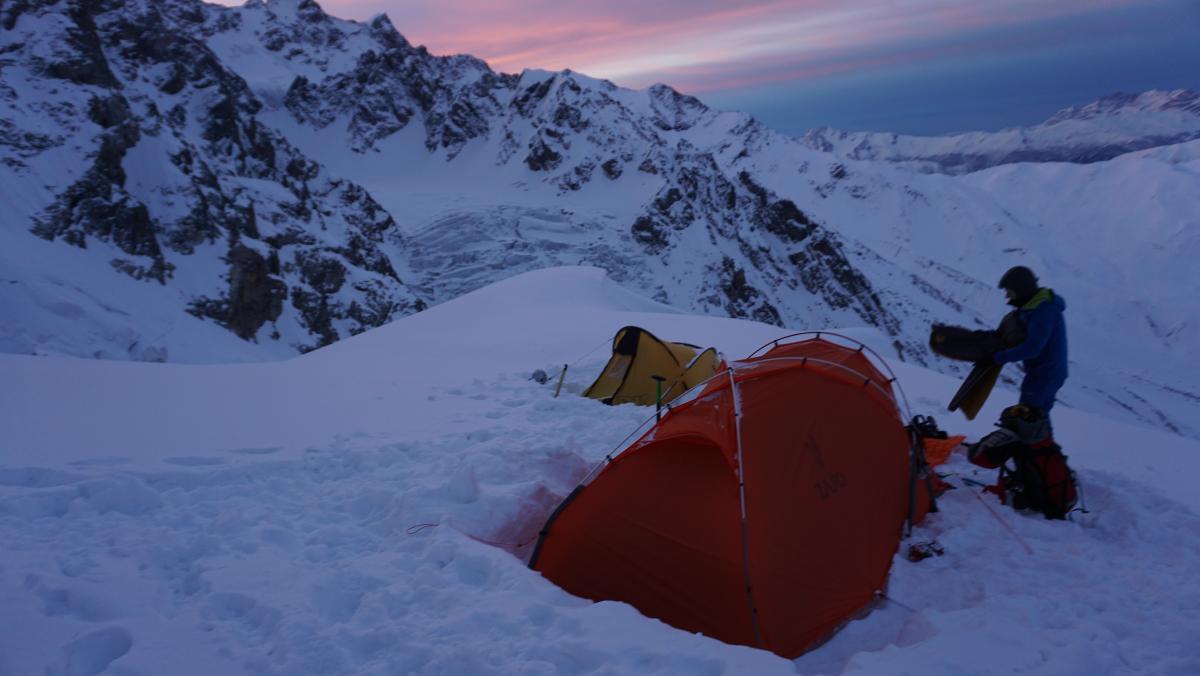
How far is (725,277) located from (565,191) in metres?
22.4

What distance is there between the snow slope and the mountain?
21.3 feet

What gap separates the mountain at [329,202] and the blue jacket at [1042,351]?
7.66 m

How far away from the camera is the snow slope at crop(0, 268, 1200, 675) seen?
3426 mm

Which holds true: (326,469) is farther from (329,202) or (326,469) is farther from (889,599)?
(329,202)

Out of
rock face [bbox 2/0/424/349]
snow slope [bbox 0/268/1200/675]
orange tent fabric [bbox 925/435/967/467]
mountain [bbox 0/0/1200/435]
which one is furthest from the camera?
rock face [bbox 2/0/424/349]

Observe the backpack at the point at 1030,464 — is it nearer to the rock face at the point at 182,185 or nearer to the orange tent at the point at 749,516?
the orange tent at the point at 749,516

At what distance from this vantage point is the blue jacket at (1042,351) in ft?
18.3

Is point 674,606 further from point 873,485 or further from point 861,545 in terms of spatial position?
point 873,485

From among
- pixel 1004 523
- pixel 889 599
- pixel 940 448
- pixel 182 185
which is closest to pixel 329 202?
pixel 182 185

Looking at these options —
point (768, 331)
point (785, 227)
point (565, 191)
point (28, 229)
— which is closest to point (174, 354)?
point (28, 229)

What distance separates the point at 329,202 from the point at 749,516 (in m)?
59.0

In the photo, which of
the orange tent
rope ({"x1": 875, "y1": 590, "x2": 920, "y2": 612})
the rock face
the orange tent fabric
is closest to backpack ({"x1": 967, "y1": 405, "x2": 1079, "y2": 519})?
the orange tent fabric

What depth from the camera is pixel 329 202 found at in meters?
56.7

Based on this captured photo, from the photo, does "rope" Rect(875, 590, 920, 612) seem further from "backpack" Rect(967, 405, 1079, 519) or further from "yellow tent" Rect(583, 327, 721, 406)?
"yellow tent" Rect(583, 327, 721, 406)
